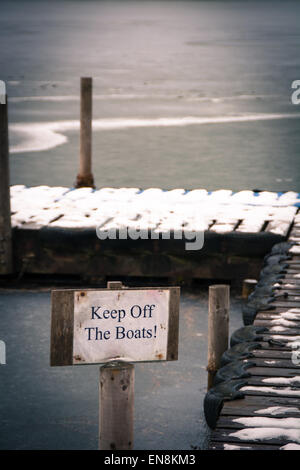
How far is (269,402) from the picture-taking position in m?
6.65

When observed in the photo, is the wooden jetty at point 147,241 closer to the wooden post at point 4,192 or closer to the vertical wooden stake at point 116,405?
the wooden post at point 4,192

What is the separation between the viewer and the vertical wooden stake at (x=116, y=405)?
5012mm

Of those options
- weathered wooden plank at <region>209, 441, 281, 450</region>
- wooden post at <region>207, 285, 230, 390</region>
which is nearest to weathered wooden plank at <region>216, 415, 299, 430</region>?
weathered wooden plank at <region>209, 441, 281, 450</region>

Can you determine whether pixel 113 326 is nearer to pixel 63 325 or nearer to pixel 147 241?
pixel 63 325

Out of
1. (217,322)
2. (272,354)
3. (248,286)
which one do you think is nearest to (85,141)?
(248,286)

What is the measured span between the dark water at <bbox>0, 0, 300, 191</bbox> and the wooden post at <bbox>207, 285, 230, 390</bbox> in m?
16.3

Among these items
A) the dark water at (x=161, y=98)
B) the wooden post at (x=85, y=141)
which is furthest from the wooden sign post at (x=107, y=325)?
the dark water at (x=161, y=98)

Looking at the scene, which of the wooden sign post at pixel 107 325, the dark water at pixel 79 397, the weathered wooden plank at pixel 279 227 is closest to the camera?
the wooden sign post at pixel 107 325

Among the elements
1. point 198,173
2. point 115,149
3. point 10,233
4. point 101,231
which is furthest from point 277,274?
point 115,149

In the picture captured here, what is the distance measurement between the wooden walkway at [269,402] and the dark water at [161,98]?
16.0 meters

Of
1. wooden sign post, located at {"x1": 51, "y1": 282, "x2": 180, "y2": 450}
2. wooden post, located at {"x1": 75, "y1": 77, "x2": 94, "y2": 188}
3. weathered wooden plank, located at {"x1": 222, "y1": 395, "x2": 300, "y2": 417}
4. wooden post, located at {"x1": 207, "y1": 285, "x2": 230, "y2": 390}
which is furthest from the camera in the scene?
wooden post, located at {"x1": 75, "y1": 77, "x2": 94, "y2": 188}

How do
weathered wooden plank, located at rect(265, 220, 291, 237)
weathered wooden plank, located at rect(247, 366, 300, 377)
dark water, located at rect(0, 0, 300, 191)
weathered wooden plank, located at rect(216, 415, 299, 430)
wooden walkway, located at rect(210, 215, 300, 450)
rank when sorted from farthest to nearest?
1. dark water, located at rect(0, 0, 300, 191)
2. weathered wooden plank, located at rect(265, 220, 291, 237)
3. weathered wooden plank, located at rect(247, 366, 300, 377)
4. weathered wooden plank, located at rect(216, 415, 299, 430)
5. wooden walkway, located at rect(210, 215, 300, 450)

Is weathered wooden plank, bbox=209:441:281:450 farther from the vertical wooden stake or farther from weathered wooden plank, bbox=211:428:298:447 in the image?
the vertical wooden stake

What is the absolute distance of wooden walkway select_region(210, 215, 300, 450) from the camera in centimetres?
606
